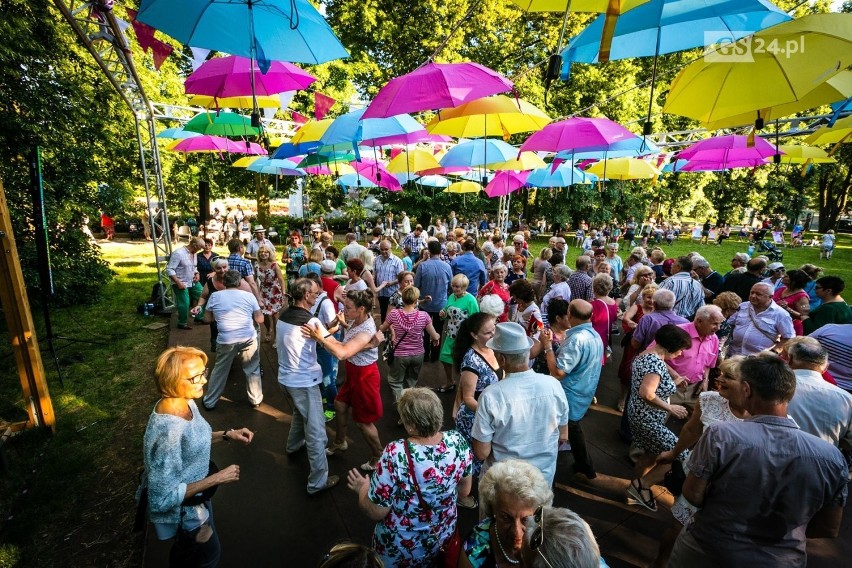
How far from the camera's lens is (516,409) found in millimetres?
2500

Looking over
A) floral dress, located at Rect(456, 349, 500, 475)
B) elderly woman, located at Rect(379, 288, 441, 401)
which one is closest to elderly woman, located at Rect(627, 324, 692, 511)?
floral dress, located at Rect(456, 349, 500, 475)

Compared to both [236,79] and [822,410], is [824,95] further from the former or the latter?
[236,79]

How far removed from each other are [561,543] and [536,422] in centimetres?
127

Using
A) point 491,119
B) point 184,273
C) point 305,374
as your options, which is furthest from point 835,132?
point 184,273

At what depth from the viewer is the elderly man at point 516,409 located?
8.20ft

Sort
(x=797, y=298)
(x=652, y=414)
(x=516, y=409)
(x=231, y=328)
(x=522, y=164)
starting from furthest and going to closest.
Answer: (x=522, y=164) < (x=797, y=298) < (x=231, y=328) < (x=652, y=414) < (x=516, y=409)

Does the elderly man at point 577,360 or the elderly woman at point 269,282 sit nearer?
the elderly man at point 577,360

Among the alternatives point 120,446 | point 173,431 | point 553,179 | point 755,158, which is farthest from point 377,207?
point 173,431

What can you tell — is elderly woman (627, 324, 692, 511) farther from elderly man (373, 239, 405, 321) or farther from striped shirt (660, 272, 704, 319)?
elderly man (373, 239, 405, 321)

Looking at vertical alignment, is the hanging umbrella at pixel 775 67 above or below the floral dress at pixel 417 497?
above

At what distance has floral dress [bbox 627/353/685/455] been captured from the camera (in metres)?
3.39

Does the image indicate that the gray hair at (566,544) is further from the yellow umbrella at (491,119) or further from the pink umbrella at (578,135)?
the pink umbrella at (578,135)

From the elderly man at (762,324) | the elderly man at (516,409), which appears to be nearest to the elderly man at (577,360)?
the elderly man at (516,409)

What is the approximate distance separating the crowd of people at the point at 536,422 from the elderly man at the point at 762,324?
16 millimetres
